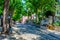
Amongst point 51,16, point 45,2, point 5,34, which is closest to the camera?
point 5,34

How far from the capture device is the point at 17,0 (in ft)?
88.7

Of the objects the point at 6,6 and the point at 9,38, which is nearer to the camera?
the point at 9,38

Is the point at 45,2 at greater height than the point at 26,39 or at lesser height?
greater

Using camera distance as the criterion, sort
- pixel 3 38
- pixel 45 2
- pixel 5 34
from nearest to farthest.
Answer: pixel 3 38
pixel 5 34
pixel 45 2

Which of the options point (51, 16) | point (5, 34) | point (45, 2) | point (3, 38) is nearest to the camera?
point (3, 38)

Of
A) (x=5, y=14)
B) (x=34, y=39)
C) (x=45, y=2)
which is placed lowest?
(x=34, y=39)

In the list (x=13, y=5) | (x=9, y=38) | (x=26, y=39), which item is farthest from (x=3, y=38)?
(x=13, y=5)

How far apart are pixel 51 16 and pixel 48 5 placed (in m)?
7.27

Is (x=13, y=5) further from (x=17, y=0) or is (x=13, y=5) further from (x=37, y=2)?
(x=37, y=2)

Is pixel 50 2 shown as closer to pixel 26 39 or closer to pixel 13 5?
pixel 13 5

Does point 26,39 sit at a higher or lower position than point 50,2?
lower

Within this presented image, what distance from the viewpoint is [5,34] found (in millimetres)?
14195

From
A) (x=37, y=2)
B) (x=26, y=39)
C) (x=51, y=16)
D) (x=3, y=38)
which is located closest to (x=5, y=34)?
(x=3, y=38)

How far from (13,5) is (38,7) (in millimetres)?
4065
